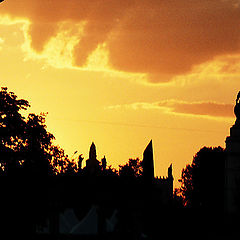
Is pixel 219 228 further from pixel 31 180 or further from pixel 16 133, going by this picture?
pixel 16 133

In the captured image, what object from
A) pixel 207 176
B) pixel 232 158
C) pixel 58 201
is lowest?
pixel 58 201

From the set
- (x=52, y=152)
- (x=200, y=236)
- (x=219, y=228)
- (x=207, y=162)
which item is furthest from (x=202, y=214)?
(x=207, y=162)

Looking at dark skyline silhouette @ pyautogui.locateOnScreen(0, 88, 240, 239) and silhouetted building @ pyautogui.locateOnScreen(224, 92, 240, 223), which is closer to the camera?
dark skyline silhouette @ pyautogui.locateOnScreen(0, 88, 240, 239)

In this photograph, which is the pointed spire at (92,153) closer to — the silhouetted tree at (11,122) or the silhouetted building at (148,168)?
the silhouetted tree at (11,122)

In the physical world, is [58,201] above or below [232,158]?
below

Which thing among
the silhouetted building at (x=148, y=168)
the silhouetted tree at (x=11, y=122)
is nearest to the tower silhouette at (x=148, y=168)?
the silhouetted building at (x=148, y=168)

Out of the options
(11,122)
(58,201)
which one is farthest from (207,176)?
(58,201)

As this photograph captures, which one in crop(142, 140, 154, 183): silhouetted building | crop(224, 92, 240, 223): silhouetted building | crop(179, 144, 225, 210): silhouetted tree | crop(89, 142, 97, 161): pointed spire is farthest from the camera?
crop(179, 144, 225, 210): silhouetted tree

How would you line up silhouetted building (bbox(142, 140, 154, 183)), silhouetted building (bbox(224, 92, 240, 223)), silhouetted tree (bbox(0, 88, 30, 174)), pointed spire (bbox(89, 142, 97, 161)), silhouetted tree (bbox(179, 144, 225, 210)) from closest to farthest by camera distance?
silhouetted building (bbox(142, 140, 154, 183)) → silhouetted tree (bbox(0, 88, 30, 174)) → silhouetted building (bbox(224, 92, 240, 223)) → pointed spire (bbox(89, 142, 97, 161)) → silhouetted tree (bbox(179, 144, 225, 210))

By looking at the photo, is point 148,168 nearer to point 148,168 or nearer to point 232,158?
point 148,168

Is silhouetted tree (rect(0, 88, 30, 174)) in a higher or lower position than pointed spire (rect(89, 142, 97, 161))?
lower

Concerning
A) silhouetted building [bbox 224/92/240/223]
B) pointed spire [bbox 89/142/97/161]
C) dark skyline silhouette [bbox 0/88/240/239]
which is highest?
pointed spire [bbox 89/142/97/161]

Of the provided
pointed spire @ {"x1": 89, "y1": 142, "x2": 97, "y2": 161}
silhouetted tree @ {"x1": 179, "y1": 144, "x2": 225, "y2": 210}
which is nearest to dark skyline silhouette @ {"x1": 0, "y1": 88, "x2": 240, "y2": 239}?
pointed spire @ {"x1": 89, "y1": 142, "x2": 97, "y2": 161}

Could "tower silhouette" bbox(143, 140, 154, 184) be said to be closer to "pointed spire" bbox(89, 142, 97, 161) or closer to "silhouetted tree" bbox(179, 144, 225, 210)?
"pointed spire" bbox(89, 142, 97, 161)
